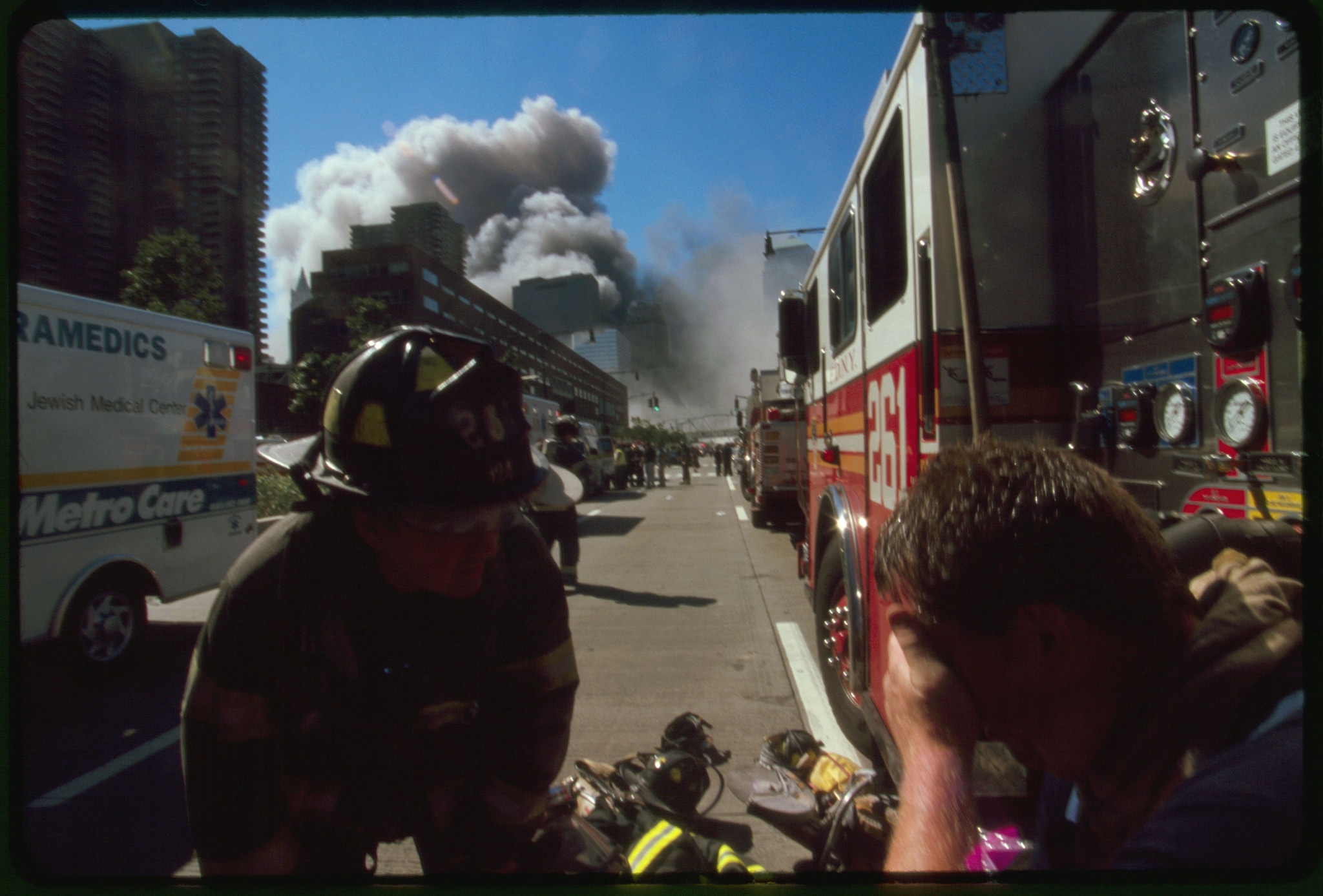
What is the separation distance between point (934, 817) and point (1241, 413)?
1.02 metres

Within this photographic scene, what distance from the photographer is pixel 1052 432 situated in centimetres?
223

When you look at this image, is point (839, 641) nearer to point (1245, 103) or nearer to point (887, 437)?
point (887, 437)

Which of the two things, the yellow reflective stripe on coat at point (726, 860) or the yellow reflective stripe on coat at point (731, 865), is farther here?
the yellow reflective stripe on coat at point (726, 860)

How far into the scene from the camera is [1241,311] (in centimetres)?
146

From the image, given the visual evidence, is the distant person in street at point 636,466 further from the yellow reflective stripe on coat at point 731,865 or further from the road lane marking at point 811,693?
the yellow reflective stripe on coat at point 731,865

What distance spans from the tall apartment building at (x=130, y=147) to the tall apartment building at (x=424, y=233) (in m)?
0.20

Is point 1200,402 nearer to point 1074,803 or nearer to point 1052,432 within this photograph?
point 1052,432

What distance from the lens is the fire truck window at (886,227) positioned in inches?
109

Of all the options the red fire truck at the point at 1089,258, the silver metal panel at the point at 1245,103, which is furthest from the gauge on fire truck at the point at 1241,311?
the silver metal panel at the point at 1245,103

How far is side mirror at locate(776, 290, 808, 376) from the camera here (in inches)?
194

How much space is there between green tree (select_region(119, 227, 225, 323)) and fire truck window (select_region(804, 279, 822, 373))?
3.59m

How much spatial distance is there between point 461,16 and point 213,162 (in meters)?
0.64

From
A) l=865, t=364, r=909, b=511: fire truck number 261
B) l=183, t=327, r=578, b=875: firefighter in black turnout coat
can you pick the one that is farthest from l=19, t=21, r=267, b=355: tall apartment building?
l=865, t=364, r=909, b=511: fire truck number 261

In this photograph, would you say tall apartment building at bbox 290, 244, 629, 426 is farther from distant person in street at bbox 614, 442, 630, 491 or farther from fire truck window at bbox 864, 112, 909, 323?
distant person in street at bbox 614, 442, 630, 491
